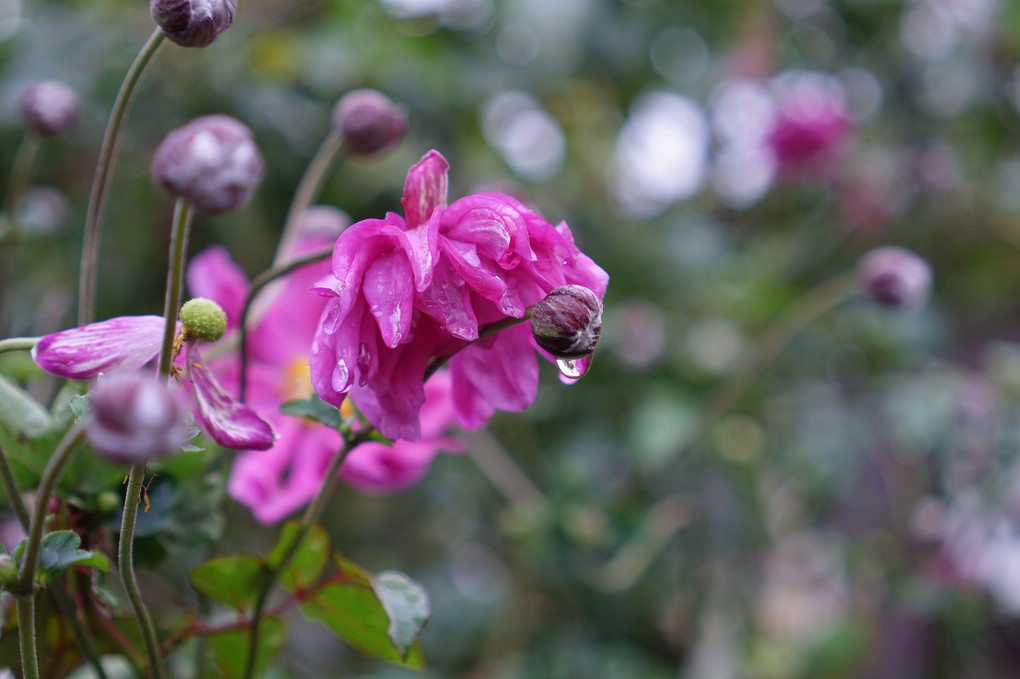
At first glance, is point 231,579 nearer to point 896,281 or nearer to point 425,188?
point 425,188

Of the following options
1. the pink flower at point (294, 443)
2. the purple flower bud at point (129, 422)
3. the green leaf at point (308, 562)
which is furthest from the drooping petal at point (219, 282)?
the purple flower bud at point (129, 422)

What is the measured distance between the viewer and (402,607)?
30 cm

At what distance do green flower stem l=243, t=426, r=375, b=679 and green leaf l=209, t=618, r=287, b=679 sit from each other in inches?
0.6

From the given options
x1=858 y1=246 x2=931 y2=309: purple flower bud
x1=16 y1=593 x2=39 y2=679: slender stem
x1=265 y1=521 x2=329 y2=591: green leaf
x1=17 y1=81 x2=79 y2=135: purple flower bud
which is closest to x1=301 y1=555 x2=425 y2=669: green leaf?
x1=265 y1=521 x2=329 y2=591: green leaf

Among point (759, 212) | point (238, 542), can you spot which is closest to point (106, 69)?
point (238, 542)

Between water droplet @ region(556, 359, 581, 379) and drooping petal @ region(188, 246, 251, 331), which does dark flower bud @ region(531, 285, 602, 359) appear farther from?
drooping petal @ region(188, 246, 251, 331)

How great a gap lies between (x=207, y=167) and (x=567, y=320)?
106mm

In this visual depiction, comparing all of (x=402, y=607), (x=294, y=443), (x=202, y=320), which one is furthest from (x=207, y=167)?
(x=294, y=443)

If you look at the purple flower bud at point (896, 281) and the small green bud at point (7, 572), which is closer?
the small green bud at point (7, 572)

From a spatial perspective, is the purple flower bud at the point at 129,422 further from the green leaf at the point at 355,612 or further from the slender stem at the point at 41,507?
the green leaf at the point at 355,612

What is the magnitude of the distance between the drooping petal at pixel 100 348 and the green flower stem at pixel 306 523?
0.07 m

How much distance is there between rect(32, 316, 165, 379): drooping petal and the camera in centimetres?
24

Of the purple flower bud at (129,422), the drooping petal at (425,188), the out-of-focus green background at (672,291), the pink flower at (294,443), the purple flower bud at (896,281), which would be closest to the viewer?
the purple flower bud at (129,422)

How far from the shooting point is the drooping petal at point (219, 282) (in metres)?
0.42
